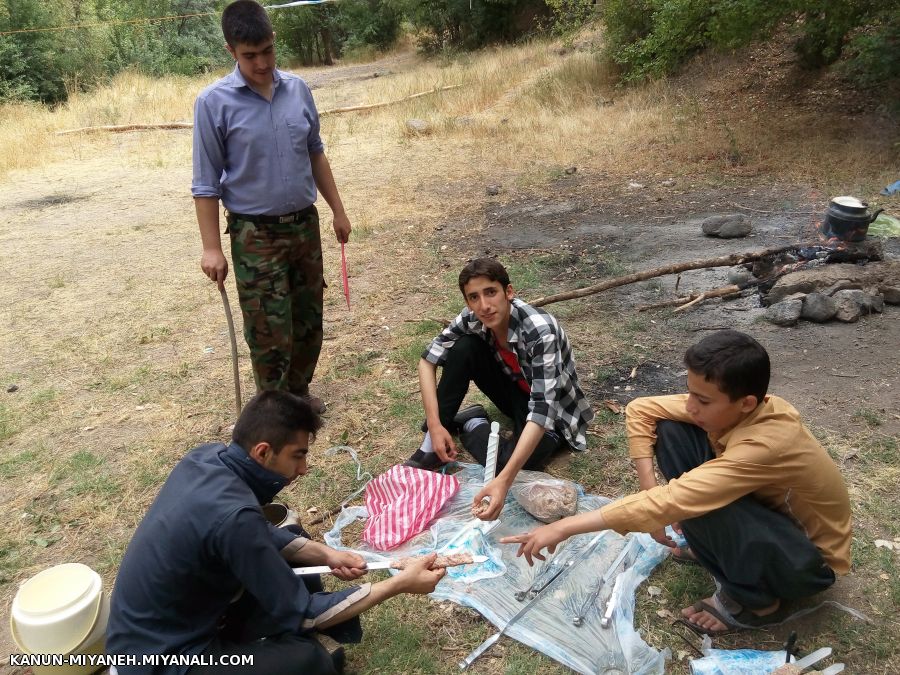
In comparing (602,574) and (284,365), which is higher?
Result: (284,365)

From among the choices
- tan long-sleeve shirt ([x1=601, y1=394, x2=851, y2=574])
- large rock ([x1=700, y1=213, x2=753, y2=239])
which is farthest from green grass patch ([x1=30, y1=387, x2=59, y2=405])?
large rock ([x1=700, y1=213, x2=753, y2=239])

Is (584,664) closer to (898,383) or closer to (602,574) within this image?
(602,574)

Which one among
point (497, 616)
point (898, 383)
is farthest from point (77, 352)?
point (898, 383)

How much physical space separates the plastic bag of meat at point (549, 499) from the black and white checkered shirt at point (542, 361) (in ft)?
0.85

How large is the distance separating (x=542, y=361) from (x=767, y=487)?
3.19 ft

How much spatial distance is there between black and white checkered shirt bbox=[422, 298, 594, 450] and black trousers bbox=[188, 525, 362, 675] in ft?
3.63

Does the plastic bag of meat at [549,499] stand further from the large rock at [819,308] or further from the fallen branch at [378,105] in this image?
the fallen branch at [378,105]

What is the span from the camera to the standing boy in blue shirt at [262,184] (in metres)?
2.91

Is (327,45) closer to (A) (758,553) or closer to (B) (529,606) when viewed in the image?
(B) (529,606)

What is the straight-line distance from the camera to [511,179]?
825 cm

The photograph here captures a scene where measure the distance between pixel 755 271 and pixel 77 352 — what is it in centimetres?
478

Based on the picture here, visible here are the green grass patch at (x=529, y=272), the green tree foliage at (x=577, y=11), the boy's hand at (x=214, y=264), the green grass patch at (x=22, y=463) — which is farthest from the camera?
the green tree foliage at (x=577, y=11)

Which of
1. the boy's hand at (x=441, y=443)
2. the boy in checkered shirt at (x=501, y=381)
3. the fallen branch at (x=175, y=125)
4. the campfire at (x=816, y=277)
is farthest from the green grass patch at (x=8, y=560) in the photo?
the fallen branch at (x=175, y=125)

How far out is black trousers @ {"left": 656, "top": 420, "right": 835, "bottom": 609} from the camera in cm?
188
